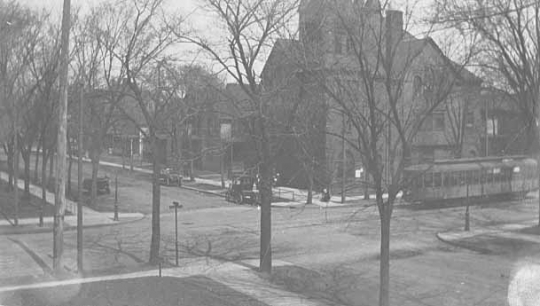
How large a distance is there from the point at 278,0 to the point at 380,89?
397 cm

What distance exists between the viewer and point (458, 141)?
2678cm

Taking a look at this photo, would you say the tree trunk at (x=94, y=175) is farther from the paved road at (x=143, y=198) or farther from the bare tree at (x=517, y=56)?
the bare tree at (x=517, y=56)

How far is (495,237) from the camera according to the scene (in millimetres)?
23328

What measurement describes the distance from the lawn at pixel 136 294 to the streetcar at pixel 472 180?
2164cm

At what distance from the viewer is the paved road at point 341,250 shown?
14711 millimetres

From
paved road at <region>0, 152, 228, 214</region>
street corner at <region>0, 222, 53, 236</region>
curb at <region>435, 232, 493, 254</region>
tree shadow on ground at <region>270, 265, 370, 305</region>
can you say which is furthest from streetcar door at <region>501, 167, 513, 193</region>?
street corner at <region>0, 222, 53, 236</region>

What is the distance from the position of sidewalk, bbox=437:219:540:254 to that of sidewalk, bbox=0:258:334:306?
25.1 ft

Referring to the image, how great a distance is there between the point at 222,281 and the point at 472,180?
78.1ft

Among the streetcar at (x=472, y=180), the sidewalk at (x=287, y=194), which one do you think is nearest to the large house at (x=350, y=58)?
the sidewalk at (x=287, y=194)

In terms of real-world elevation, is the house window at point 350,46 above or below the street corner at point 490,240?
above

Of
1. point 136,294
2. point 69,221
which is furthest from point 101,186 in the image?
point 136,294

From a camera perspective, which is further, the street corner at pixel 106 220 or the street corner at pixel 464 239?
the street corner at pixel 106 220

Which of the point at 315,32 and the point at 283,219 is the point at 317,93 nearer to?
the point at 315,32

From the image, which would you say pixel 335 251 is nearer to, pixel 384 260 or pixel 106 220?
pixel 384 260
